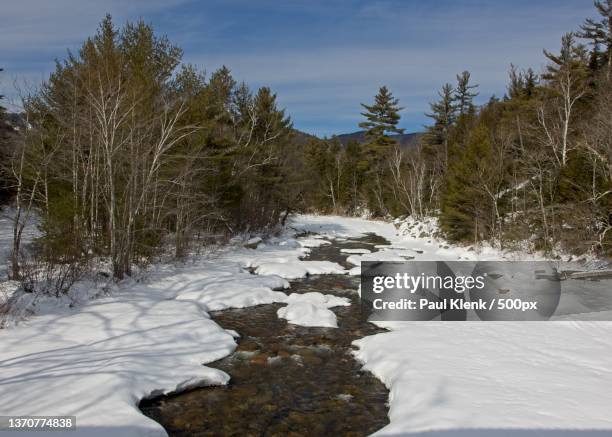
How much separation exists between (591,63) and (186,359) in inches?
1387

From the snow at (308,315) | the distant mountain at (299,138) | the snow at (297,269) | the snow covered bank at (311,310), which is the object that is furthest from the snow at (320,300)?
the distant mountain at (299,138)

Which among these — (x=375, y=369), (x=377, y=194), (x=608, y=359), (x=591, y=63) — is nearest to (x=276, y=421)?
(x=375, y=369)

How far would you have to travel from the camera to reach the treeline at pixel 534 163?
1394 centimetres

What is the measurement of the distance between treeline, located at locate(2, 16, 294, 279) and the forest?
0.24ft

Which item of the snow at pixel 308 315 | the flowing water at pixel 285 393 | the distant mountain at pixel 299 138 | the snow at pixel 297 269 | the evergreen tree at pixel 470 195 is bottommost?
the flowing water at pixel 285 393

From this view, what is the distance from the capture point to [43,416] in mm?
4430

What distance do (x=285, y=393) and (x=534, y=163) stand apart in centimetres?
1775

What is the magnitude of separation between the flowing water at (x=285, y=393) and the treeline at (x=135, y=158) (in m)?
5.25

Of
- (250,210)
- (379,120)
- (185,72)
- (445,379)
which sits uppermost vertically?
(379,120)

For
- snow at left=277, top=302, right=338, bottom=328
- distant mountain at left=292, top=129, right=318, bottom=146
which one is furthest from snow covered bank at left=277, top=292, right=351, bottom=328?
distant mountain at left=292, top=129, right=318, bottom=146

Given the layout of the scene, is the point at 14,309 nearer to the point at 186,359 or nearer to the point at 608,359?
the point at 186,359

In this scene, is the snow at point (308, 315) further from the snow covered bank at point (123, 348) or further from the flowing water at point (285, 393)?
the flowing water at point (285, 393)

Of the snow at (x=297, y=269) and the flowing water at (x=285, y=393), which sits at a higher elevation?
the snow at (x=297, y=269)

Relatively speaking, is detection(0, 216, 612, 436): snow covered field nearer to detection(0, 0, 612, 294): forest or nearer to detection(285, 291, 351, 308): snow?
detection(285, 291, 351, 308): snow
